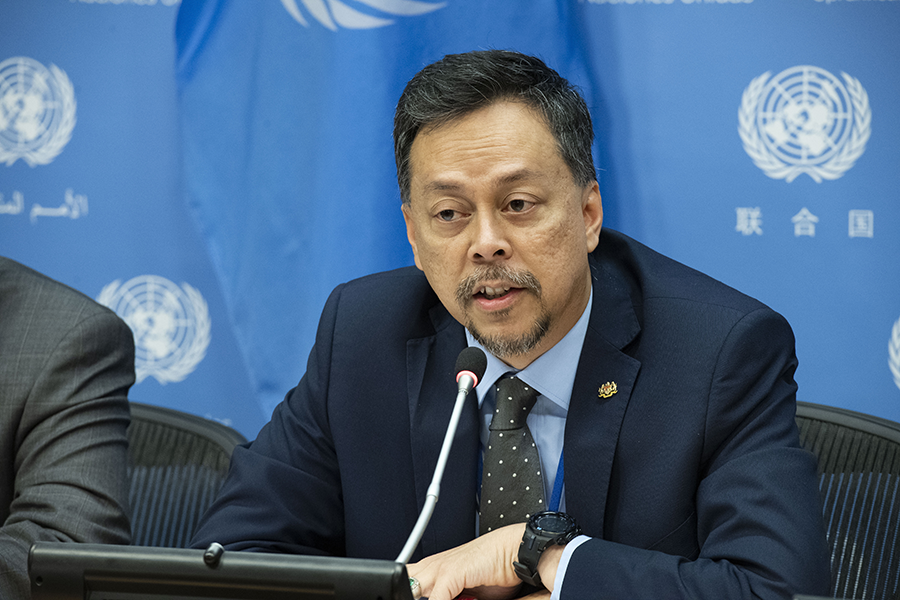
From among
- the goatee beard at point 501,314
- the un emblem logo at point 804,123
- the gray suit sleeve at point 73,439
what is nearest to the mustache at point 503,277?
the goatee beard at point 501,314

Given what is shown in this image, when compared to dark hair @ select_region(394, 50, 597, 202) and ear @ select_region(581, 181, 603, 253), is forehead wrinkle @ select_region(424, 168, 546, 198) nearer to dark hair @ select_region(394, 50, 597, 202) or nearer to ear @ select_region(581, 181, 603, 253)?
dark hair @ select_region(394, 50, 597, 202)

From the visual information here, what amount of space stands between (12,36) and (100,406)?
6.18 ft

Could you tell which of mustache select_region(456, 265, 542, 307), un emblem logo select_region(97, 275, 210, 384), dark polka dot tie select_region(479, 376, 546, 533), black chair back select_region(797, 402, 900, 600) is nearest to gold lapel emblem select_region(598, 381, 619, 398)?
dark polka dot tie select_region(479, 376, 546, 533)

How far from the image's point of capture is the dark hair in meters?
1.77

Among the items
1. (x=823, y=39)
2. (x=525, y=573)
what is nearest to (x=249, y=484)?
(x=525, y=573)

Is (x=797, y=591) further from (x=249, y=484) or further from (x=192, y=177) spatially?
(x=192, y=177)

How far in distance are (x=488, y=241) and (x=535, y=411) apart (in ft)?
1.38

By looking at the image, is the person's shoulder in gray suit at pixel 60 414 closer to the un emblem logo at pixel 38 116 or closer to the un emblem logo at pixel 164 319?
the un emblem logo at pixel 164 319

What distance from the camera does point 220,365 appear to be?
3.10m

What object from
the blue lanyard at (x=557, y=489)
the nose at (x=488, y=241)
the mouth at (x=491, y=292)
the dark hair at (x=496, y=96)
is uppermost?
the dark hair at (x=496, y=96)

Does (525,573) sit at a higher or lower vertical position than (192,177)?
lower

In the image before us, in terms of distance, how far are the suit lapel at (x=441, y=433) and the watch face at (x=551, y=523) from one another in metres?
0.23

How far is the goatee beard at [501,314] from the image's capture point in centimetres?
173

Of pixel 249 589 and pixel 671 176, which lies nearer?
pixel 249 589
